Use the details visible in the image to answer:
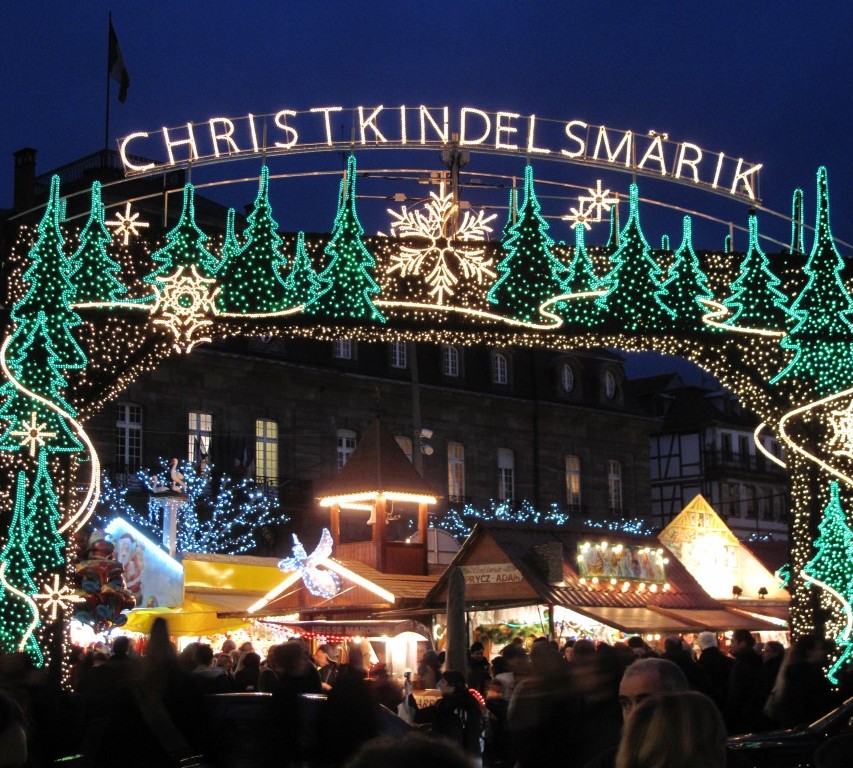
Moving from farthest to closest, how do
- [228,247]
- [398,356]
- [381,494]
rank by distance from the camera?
1. [398,356]
2. [381,494]
3. [228,247]

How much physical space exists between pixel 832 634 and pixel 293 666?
1089cm

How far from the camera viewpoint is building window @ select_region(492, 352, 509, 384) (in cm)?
4859

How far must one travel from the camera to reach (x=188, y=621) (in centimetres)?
2791

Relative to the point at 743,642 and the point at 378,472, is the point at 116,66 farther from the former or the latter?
the point at 743,642

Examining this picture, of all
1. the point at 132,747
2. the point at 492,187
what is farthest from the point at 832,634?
the point at 132,747

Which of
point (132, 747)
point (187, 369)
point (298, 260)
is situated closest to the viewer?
point (132, 747)

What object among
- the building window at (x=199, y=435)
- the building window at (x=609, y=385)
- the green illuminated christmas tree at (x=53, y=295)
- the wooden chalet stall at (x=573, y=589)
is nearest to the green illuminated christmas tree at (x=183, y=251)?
the green illuminated christmas tree at (x=53, y=295)

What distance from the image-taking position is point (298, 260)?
1739 cm

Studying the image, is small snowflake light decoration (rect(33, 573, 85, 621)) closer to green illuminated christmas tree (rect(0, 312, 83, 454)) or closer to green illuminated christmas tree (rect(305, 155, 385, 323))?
green illuminated christmas tree (rect(0, 312, 83, 454))

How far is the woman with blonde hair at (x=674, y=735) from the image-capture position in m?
4.36

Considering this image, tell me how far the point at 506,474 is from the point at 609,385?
19.9ft

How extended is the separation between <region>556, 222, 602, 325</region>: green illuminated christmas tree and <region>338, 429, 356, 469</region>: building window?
2633 centimetres

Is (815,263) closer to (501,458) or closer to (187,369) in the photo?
(187,369)

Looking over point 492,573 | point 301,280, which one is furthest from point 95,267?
point 492,573
